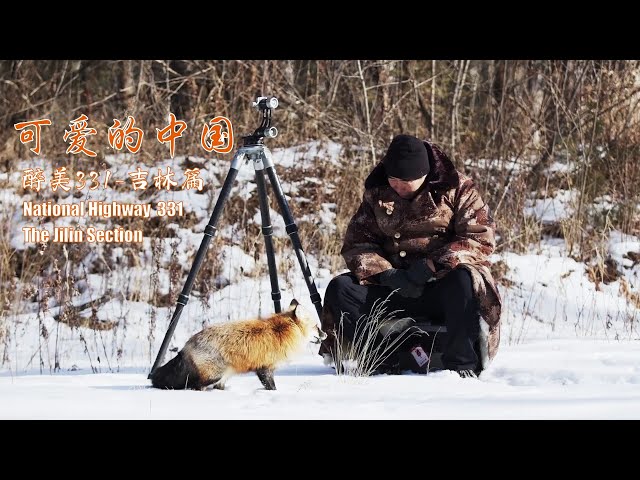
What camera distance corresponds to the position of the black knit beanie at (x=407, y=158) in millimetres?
4617

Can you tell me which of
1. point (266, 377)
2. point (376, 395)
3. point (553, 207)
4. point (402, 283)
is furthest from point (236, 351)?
point (553, 207)

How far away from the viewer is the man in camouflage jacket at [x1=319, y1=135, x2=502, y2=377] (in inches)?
178

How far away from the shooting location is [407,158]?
15.1 ft

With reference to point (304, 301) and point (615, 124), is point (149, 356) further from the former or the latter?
point (615, 124)

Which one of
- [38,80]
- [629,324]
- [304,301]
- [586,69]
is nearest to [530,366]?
[629,324]

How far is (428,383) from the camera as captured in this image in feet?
13.8

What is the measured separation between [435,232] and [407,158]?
0.46 m

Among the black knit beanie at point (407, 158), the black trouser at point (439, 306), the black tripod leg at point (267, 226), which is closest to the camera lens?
the black trouser at point (439, 306)

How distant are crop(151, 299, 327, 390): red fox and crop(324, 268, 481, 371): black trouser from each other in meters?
0.68

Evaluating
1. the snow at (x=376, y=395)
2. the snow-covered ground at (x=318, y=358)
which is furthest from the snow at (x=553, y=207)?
the snow at (x=376, y=395)

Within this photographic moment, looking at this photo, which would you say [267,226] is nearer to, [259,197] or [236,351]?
[259,197]

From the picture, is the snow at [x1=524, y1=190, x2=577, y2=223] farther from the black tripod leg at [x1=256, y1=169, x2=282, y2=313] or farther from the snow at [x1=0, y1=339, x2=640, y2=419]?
the black tripod leg at [x1=256, y1=169, x2=282, y2=313]

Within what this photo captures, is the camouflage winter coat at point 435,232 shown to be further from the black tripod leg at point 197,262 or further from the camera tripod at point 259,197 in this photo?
the black tripod leg at point 197,262

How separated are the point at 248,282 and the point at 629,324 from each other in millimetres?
3364
